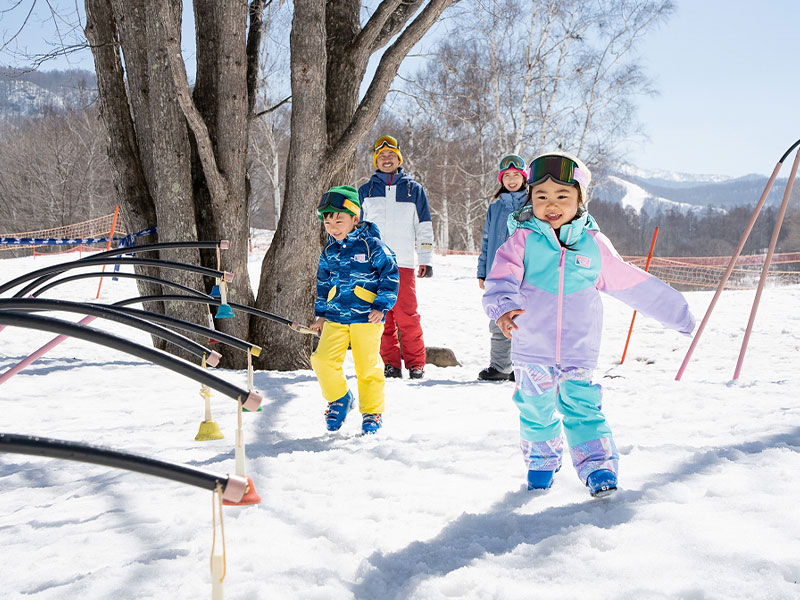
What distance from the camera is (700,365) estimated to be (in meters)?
6.58

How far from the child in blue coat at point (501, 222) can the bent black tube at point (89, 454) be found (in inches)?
139

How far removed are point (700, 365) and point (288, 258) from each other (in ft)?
15.8

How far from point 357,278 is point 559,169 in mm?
1520

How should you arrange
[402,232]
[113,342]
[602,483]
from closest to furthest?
[113,342] → [602,483] → [402,232]

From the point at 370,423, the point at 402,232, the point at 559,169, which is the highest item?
the point at 559,169

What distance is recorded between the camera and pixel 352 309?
3408 mm

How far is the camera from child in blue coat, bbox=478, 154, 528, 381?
15.0 feet

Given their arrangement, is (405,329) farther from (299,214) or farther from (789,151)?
(789,151)

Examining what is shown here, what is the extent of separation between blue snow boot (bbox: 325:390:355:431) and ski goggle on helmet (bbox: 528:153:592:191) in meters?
1.81

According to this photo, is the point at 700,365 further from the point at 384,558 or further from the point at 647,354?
the point at 384,558

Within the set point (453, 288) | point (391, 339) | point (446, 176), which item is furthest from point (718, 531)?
point (446, 176)

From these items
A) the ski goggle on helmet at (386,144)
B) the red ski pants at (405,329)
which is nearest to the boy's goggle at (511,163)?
the ski goggle on helmet at (386,144)

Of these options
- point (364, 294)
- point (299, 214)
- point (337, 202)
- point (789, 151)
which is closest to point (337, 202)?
point (337, 202)

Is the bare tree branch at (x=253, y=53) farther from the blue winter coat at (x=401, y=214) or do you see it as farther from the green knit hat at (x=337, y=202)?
the green knit hat at (x=337, y=202)
